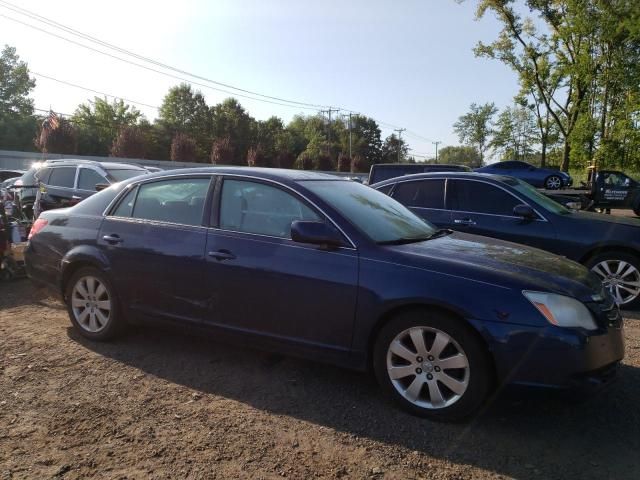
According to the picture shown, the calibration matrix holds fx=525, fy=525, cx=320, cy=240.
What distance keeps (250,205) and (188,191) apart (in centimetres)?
67

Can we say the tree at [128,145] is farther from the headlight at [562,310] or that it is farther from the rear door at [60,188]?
the headlight at [562,310]

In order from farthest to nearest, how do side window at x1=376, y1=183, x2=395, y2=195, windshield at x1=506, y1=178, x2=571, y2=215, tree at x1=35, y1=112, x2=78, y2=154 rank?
tree at x1=35, y1=112, x2=78, y2=154
side window at x1=376, y1=183, x2=395, y2=195
windshield at x1=506, y1=178, x2=571, y2=215

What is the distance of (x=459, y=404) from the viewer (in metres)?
3.31

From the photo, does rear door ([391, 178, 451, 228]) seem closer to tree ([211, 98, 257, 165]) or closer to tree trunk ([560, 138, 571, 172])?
tree trunk ([560, 138, 571, 172])

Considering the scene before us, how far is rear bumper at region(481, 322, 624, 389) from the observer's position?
3125mm

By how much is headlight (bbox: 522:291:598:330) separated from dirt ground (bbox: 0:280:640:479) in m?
0.52

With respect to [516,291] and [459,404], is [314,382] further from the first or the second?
[516,291]

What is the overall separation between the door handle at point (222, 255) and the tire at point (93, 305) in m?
1.18

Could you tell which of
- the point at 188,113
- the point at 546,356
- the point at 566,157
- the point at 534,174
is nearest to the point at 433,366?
the point at 546,356

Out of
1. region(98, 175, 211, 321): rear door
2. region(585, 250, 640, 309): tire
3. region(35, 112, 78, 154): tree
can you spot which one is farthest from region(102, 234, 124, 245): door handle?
region(35, 112, 78, 154): tree

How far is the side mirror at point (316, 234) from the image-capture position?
3.67 metres

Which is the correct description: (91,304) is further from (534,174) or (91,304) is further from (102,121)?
(102,121)

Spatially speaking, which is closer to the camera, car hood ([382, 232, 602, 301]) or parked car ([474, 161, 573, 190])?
car hood ([382, 232, 602, 301])

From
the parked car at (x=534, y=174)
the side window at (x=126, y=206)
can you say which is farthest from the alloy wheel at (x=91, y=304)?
the parked car at (x=534, y=174)
